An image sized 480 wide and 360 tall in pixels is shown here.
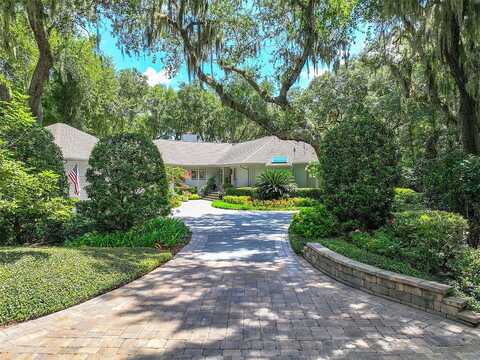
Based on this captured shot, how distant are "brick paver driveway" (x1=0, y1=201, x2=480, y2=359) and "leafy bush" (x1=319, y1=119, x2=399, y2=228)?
246 centimetres

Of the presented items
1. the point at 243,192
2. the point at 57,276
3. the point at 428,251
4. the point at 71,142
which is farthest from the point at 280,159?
the point at 57,276

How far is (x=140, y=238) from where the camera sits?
782 cm

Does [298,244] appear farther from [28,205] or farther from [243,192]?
[243,192]

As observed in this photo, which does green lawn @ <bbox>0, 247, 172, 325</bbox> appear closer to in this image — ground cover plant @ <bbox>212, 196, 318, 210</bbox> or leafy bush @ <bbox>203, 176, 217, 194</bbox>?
ground cover plant @ <bbox>212, 196, 318, 210</bbox>

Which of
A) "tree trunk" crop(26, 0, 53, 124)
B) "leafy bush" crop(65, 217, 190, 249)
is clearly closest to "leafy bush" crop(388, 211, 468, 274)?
"leafy bush" crop(65, 217, 190, 249)

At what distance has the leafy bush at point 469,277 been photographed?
13.5ft

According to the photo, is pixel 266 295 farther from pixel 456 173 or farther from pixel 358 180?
pixel 456 173

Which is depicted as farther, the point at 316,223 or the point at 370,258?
the point at 316,223

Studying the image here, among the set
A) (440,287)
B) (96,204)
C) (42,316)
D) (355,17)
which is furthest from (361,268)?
(355,17)

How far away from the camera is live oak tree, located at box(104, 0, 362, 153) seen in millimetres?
10602

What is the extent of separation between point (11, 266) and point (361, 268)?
5318 mm

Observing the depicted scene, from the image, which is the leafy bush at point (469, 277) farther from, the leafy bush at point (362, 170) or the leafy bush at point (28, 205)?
the leafy bush at point (28, 205)

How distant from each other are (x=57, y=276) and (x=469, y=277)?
5.76m

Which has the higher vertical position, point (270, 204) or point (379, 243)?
point (270, 204)
